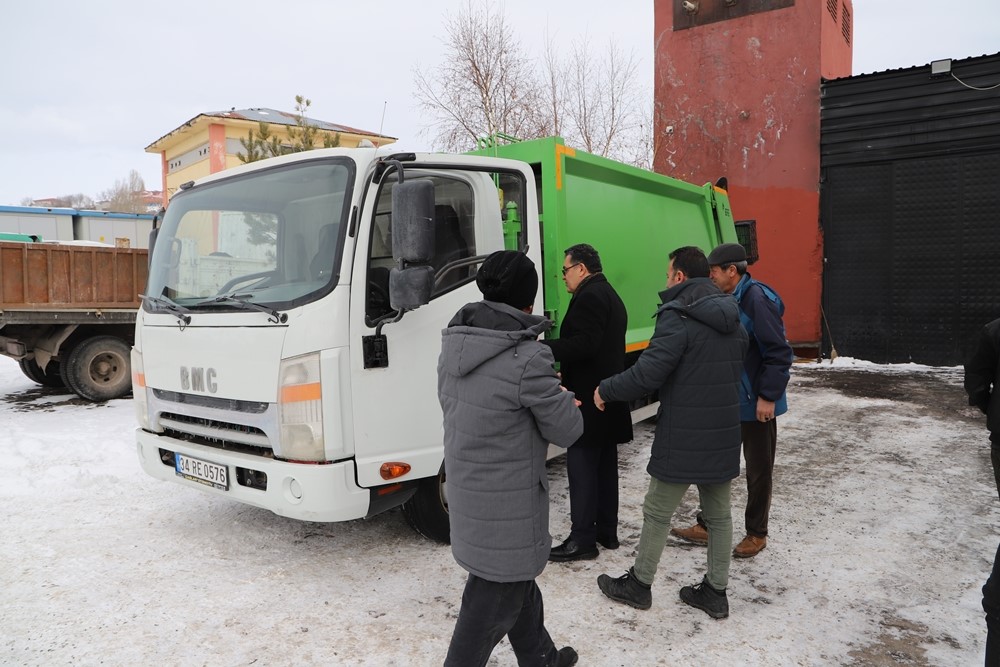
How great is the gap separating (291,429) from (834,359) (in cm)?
1039

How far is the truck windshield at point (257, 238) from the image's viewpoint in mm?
3240

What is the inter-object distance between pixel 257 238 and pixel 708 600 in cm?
287

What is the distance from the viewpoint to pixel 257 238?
3.55 m

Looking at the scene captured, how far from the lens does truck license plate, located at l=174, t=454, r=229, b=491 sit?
3355 millimetres

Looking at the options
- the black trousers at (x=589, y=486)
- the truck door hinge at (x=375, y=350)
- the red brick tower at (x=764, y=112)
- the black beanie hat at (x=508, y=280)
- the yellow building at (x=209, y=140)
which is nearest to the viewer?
the black beanie hat at (x=508, y=280)

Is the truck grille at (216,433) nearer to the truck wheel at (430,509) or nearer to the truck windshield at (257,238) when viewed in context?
the truck windshield at (257,238)

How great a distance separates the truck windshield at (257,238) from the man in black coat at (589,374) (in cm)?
121

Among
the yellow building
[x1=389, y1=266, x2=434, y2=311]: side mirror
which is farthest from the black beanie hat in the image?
the yellow building

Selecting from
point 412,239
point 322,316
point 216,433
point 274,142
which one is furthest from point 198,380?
point 274,142

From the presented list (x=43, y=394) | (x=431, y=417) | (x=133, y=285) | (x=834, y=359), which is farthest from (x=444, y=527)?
(x=834, y=359)

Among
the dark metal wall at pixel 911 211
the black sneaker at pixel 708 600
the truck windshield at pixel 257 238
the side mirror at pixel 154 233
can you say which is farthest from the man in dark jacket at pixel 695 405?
the dark metal wall at pixel 911 211

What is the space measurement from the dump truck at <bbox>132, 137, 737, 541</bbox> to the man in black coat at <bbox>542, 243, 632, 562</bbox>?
57cm

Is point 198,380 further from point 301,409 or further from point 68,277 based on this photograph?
point 68,277

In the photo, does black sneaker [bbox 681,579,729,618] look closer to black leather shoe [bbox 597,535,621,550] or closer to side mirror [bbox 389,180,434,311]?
black leather shoe [bbox 597,535,621,550]
